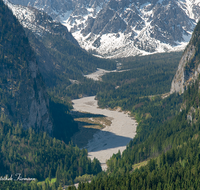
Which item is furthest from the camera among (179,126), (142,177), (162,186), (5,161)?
(179,126)

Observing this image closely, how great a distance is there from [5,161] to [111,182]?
53891 mm

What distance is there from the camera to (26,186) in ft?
431

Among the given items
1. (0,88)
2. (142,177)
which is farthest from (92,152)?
(142,177)

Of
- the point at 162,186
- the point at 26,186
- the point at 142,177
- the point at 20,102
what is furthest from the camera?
the point at 20,102

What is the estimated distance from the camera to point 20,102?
19800cm

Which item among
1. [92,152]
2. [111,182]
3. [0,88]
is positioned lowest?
[92,152]

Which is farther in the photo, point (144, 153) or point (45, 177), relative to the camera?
point (144, 153)

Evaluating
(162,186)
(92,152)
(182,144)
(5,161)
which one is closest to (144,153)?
(182,144)

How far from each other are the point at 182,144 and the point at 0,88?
10549 centimetres

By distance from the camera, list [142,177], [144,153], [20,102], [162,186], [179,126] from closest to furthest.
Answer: [162,186], [142,177], [144,153], [179,126], [20,102]

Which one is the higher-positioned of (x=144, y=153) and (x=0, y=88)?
(x=0, y=88)

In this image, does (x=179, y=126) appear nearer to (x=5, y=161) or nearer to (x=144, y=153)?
(x=144, y=153)

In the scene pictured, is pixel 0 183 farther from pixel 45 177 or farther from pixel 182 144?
pixel 182 144

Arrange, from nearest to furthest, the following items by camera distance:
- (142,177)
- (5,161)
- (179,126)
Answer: (142,177) < (5,161) < (179,126)
